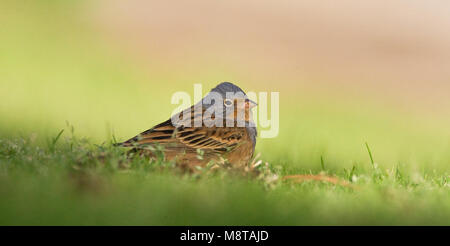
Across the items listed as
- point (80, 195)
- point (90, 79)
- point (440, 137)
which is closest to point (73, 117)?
point (90, 79)

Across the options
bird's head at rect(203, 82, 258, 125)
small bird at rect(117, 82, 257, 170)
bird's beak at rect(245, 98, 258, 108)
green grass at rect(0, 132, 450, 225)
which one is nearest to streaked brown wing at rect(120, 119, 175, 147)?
small bird at rect(117, 82, 257, 170)

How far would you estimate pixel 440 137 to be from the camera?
38.2ft

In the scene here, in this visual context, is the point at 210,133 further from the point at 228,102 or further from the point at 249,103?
the point at 249,103

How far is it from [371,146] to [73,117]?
5.09m

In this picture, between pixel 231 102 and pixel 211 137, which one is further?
pixel 231 102

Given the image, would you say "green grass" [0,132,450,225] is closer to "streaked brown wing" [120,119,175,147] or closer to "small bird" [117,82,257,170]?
"streaked brown wing" [120,119,175,147]

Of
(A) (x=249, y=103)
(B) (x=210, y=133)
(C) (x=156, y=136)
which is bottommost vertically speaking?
(C) (x=156, y=136)

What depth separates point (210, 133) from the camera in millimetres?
6328

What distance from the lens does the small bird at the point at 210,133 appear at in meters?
5.92

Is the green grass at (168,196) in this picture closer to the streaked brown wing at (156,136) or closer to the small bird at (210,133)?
the streaked brown wing at (156,136)

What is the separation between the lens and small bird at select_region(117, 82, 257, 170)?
592cm

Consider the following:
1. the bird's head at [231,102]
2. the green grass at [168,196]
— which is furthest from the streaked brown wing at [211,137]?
the green grass at [168,196]

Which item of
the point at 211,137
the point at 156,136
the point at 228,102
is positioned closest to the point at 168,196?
the point at 156,136
